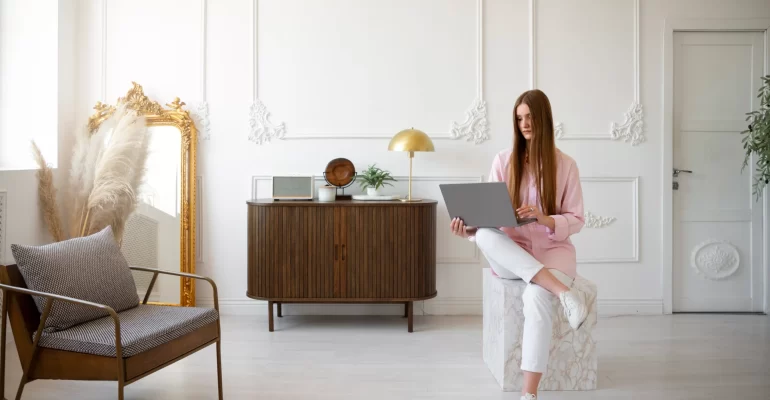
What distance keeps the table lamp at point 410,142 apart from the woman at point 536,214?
1026mm

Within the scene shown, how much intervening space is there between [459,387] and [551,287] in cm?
71

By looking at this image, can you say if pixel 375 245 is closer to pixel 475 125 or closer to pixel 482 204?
pixel 475 125

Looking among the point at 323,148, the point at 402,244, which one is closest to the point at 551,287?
the point at 402,244

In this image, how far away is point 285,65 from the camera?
176 inches

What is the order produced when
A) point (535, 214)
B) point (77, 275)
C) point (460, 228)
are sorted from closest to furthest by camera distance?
point (77, 275), point (535, 214), point (460, 228)

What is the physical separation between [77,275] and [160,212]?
204 cm

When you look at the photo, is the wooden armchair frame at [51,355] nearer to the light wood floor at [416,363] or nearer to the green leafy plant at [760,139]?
the light wood floor at [416,363]

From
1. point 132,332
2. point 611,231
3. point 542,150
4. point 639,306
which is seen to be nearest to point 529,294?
point 542,150

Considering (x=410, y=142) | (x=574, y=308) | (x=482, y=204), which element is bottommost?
(x=574, y=308)

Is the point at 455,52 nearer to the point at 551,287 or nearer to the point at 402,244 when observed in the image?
the point at 402,244

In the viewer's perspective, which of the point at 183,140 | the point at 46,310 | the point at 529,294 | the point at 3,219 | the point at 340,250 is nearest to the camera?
the point at 46,310

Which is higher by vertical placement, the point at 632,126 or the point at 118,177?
the point at 632,126

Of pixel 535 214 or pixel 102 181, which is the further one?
pixel 102 181

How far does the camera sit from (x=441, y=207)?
447 cm
